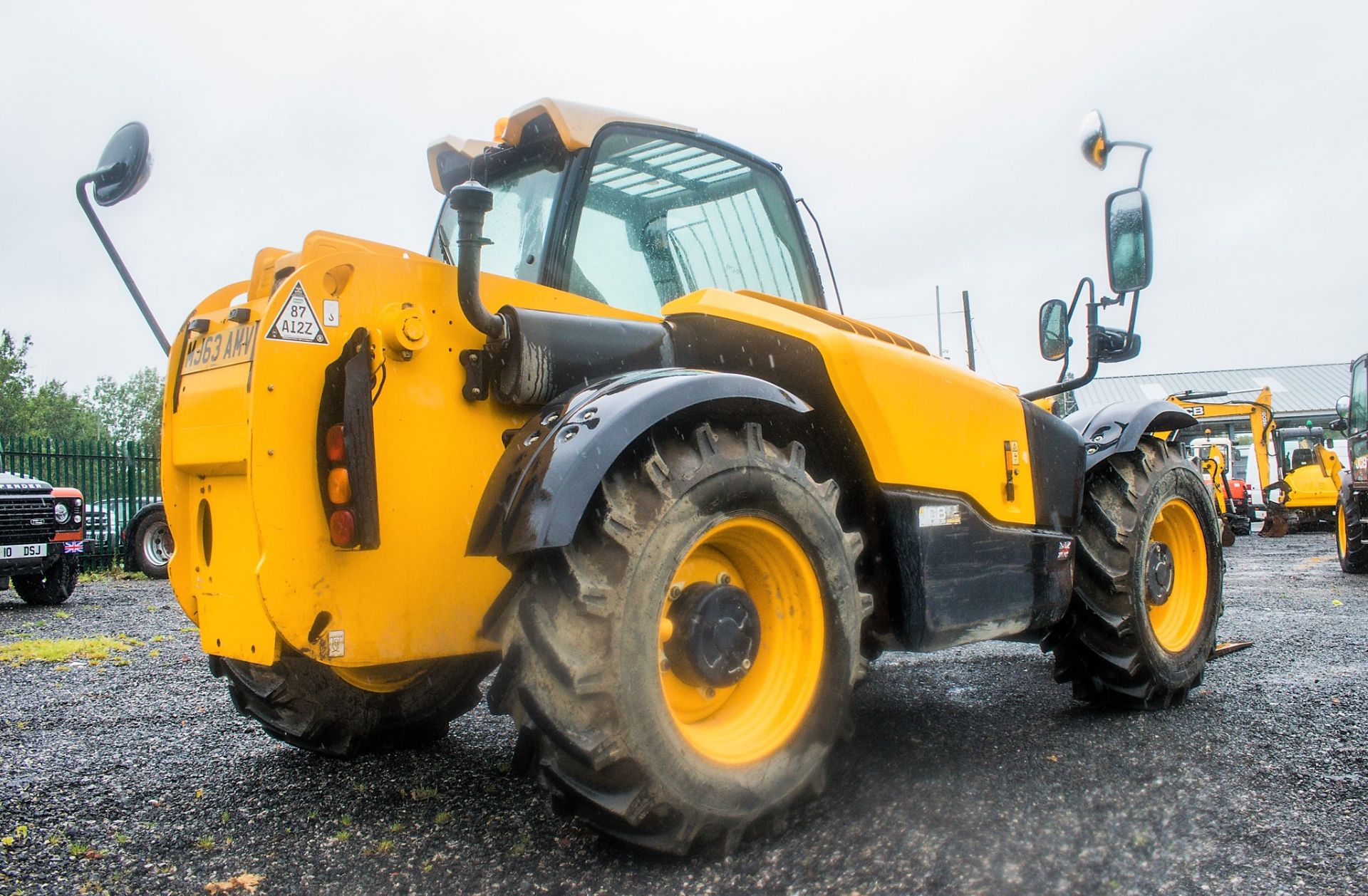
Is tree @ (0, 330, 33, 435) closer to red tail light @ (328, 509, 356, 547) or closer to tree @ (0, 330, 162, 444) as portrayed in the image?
tree @ (0, 330, 162, 444)

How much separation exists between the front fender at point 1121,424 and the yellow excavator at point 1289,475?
43.8 feet

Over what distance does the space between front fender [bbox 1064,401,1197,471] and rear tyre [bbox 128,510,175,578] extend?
11715 mm

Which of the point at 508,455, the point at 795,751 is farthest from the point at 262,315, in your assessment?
the point at 795,751

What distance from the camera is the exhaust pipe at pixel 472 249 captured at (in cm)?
232

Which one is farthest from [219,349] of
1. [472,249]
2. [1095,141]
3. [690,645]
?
[1095,141]

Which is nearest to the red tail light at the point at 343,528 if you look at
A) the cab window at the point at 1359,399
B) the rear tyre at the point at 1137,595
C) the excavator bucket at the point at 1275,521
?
the rear tyre at the point at 1137,595

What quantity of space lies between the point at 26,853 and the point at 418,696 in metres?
1.14

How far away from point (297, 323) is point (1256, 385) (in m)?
44.8

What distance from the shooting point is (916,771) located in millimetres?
3176

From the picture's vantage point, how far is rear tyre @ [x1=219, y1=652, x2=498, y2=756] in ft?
10.1

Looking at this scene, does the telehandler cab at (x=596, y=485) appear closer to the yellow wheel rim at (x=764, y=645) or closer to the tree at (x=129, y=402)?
the yellow wheel rim at (x=764, y=645)

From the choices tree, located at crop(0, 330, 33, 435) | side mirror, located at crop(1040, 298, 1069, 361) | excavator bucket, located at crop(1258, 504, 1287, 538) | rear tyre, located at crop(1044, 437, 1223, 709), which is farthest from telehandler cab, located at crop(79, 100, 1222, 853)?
tree, located at crop(0, 330, 33, 435)

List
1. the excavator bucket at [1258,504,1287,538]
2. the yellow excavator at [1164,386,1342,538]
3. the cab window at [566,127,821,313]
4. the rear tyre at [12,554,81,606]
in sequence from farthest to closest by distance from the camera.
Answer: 1. the excavator bucket at [1258,504,1287,538]
2. the yellow excavator at [1164,386,1342,538]
3. the rear tyre at [12,554,81,606]
4. the cab window at [566,127,821,313]

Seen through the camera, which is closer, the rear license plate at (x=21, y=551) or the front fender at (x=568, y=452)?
the front fender at (x=568, y=452)
